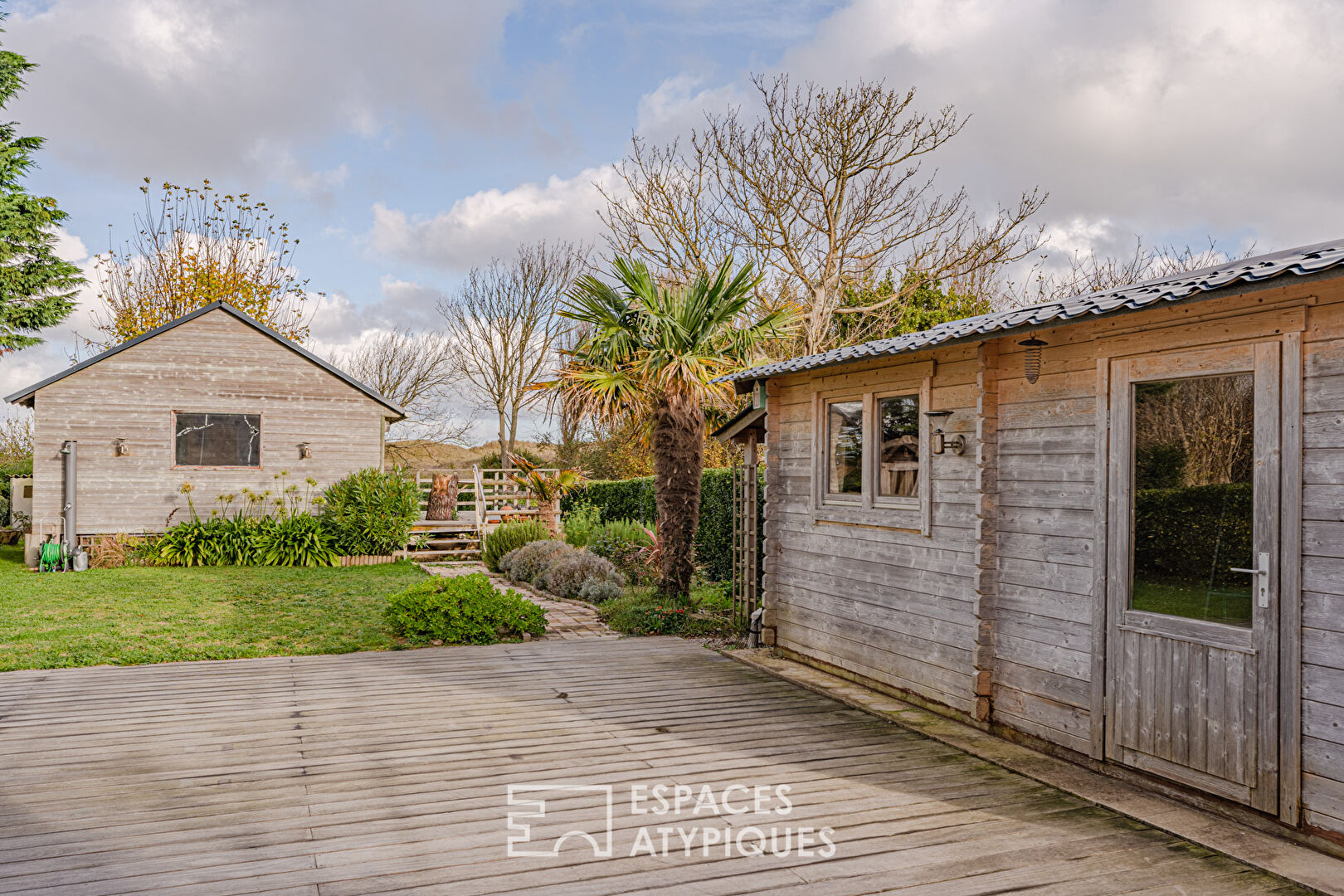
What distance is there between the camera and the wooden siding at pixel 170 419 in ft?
48.2

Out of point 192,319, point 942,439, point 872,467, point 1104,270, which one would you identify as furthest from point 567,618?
point 1104,270

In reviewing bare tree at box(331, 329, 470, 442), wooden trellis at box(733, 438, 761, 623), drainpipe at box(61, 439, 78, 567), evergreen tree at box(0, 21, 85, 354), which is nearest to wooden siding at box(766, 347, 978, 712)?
wooden trellis at box(733, 438, 761, 623)

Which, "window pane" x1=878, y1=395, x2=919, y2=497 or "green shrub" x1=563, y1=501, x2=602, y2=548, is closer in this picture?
Result: "window pane" x1=878, y1=395, x2=919, y2=497

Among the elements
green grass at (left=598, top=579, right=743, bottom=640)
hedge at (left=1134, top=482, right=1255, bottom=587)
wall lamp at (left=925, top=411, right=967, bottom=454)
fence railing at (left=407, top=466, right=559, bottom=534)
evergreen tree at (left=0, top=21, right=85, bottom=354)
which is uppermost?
evergreen tree at (left=0, top=21, right=85, bottom=354)

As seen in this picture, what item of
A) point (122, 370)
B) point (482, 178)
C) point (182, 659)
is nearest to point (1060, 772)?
point (182, 659)

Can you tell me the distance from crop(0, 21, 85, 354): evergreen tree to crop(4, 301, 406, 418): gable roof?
282cm

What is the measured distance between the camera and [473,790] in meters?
4.14

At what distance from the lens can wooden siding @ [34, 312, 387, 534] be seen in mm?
14695

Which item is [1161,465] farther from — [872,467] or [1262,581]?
[872,467]

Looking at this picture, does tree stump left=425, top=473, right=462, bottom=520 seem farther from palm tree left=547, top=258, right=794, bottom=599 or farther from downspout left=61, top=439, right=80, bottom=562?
palm tree left=547, top=258, right=794, bottom=599

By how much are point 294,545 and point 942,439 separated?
1273cm

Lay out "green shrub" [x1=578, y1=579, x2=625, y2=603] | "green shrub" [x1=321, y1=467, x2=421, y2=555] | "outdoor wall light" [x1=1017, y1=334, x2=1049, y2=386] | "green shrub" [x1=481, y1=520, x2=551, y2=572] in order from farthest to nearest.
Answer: "green shrub" [x1=321, y1=467, x2=421, y2=555], "green shrub" [x1=481, y1=520, x2=551, y2=572], "green shrub" [x1=578, y1=579, x2=625, y2=603], "outdoor wall light" [x1=1017, y1=334, x2=1049, y2=386]

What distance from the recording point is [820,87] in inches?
591

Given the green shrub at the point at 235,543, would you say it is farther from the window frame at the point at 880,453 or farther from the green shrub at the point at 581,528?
the window frame at the point at 880,453
